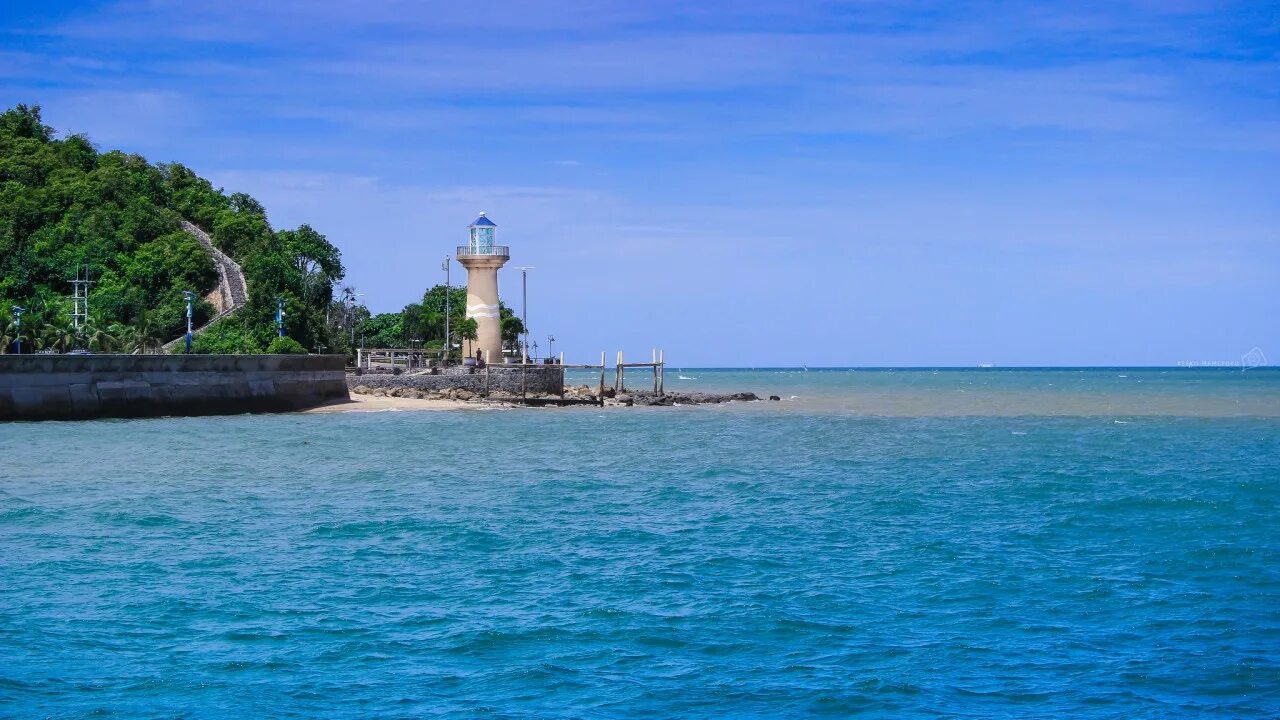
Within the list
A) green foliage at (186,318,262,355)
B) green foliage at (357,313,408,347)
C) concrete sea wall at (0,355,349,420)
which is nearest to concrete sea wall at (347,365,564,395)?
green foliage at (186,318,262,355)

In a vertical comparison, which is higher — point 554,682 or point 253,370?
point 253,370

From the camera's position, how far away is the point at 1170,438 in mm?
40500

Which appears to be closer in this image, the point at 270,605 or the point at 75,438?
the point at 270,605

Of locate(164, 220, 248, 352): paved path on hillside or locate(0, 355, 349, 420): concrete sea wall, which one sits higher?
locate(164, 220, 248, 352): paved path on hillside

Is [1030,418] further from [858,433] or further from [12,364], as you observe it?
[12,364]

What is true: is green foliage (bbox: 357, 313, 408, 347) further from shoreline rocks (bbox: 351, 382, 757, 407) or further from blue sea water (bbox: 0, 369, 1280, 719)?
blue sea water (bbox: 0, 369, 1280, 719)

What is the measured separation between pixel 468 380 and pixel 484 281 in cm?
565

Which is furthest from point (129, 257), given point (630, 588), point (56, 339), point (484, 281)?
point (630, 588)

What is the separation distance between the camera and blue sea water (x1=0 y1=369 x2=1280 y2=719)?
32.9 feet

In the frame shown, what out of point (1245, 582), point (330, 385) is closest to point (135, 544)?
point (1245, 582)

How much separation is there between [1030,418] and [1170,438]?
13.6m

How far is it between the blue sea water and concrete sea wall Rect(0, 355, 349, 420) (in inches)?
379

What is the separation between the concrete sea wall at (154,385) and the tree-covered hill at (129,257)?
38.3ft

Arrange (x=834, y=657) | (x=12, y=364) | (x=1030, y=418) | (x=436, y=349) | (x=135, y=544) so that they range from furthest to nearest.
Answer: (x=436, y=349), (x=1030, y=418), (x=12, y=364), (x=135, y=544), (x=834, y=657)
